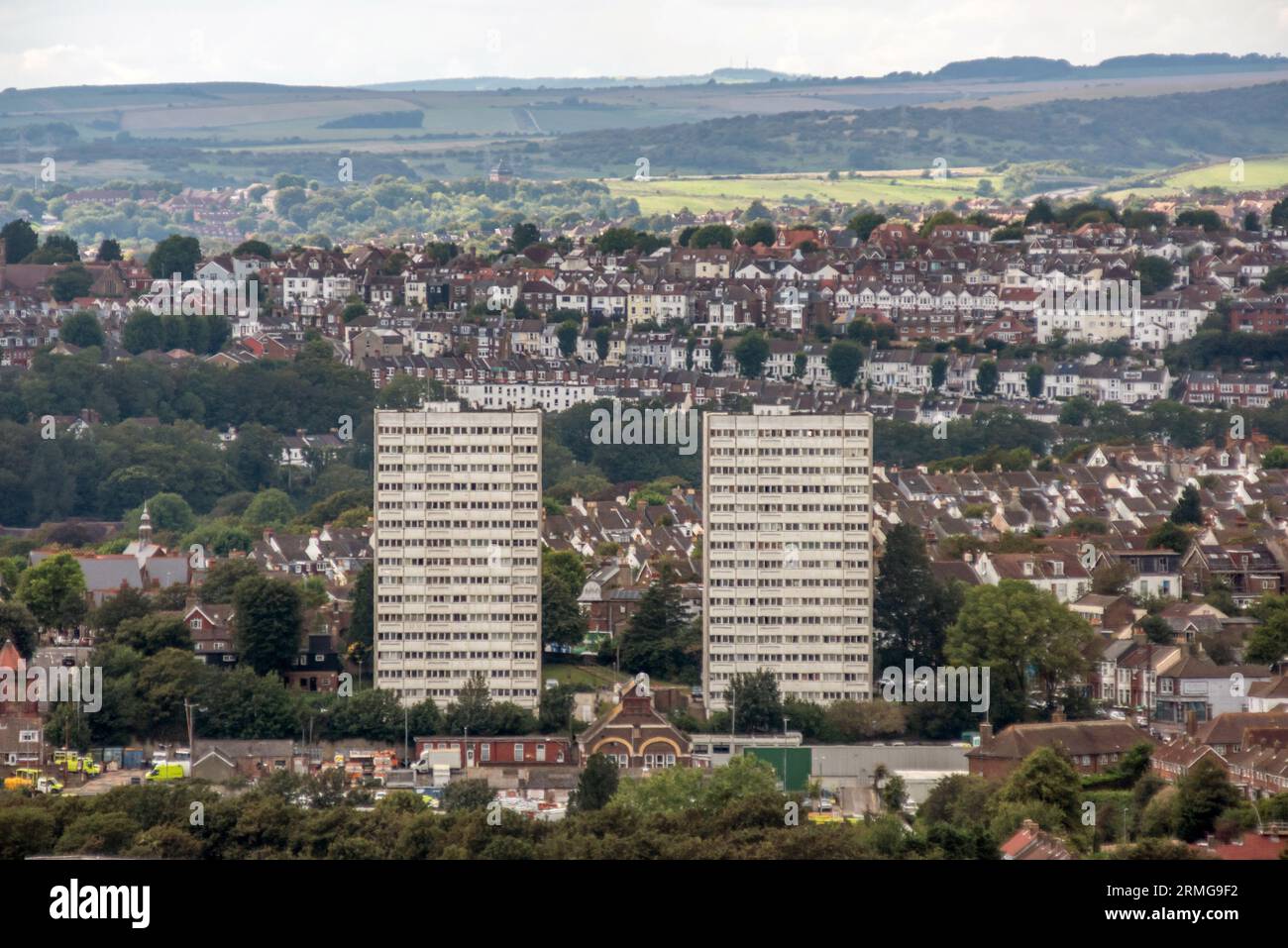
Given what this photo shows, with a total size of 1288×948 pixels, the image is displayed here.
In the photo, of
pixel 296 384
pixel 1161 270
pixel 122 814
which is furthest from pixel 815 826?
pixel 1161 270

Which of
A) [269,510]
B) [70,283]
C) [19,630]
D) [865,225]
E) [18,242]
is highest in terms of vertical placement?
[865,225]

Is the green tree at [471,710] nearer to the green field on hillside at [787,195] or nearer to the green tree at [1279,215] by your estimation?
the green tree at [1279,215]

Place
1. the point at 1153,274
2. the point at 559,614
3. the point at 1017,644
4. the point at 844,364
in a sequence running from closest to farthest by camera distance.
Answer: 1. the point at 1017,644
2. the point at 559,614
3. the point at 844,364
4. the point at 1153,274

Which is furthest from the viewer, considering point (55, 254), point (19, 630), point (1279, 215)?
point (1279, 215)

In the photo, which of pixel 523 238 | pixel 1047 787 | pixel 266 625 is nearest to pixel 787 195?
pixel 523 238

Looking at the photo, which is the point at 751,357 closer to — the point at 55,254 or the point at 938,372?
the point at 938,372
